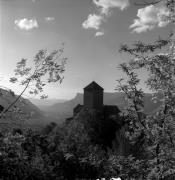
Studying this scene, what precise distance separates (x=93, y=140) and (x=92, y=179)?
2822 cm

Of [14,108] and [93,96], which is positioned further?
[93,96]

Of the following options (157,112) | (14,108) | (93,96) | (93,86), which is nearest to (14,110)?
(14,108)

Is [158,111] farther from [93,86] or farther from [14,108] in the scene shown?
[93,86]

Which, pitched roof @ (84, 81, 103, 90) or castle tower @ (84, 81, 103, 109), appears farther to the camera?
pitched roof @ (84, 81, 103, 90)

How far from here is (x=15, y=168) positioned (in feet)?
17.3

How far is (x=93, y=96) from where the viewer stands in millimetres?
86750

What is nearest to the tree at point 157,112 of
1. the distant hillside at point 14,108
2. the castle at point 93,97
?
the distant hillside at point 14,108

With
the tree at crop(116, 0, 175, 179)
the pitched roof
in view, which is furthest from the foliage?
the pitched roof

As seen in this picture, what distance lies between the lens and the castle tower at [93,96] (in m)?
86.1

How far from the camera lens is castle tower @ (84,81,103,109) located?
86.1 metres

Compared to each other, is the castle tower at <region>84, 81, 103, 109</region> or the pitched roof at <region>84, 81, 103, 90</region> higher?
the pitched roof at <region>84, 81, 103, 90</region>

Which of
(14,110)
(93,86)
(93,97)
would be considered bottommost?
(14,110)

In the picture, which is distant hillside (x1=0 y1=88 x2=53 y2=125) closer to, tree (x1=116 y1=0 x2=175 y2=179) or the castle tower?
tree (x1=116 y1=0 x2=175 y2=179)

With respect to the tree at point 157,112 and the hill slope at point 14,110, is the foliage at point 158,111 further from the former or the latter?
the hill slope at point 14,110
